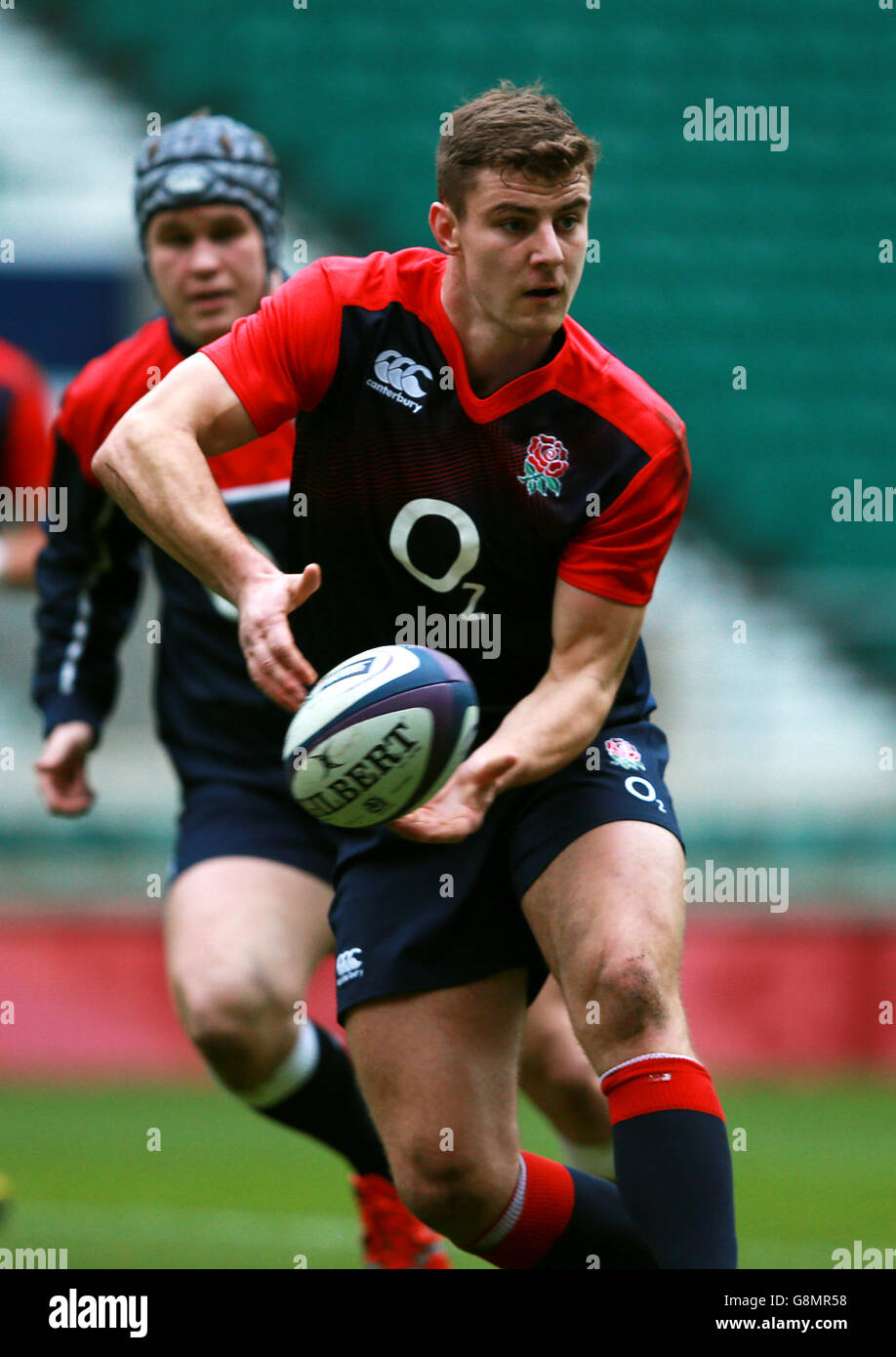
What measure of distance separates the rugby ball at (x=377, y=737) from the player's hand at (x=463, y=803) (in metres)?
0.07

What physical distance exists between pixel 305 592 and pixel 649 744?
38.6 inches

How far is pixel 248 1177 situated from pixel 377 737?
3774mm

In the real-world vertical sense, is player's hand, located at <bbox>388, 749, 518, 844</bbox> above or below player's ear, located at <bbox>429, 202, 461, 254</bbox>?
below

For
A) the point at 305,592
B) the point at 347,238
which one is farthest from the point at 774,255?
the point at 305,592

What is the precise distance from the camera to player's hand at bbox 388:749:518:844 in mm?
3215

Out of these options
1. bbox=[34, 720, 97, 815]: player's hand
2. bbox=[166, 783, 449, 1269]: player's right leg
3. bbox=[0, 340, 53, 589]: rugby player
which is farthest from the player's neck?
bbox=[0, 340, 53, 589]: rugby player

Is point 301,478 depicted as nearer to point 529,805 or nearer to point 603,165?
point 529,805

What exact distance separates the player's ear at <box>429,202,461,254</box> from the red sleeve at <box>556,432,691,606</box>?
535mm

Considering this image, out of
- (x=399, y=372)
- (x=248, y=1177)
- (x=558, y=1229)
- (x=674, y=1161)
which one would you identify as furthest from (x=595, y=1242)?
(x=248, y=1177)

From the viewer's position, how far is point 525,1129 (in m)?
7.38

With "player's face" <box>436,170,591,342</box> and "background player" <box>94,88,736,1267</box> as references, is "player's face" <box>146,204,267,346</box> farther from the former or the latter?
"player's face" <box>436,170,591,342</box>

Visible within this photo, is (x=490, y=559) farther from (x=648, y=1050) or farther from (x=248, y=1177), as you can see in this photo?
(x=248, y=1177)

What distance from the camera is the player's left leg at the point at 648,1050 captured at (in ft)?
10.0

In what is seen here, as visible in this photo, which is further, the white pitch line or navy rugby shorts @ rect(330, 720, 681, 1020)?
the white pitch line
